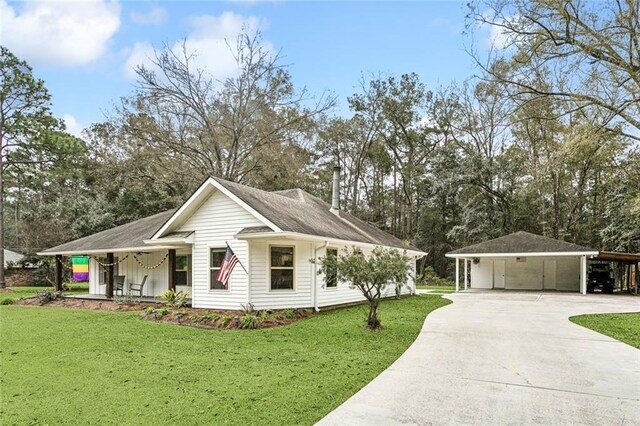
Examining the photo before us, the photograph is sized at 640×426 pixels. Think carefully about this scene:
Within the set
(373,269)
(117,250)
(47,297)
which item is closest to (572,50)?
(373,269)

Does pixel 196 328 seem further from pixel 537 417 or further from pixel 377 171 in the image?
pixel 377 171

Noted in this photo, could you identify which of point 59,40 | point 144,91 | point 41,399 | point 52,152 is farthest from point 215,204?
point 52,152

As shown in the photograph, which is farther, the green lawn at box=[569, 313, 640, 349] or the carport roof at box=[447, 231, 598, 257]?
the carport roof at box=[447, 231, 598, 257]

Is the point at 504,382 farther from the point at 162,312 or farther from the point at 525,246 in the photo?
the point at 525,246

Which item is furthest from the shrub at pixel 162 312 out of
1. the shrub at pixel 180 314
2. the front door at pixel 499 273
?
the front door at pixel 499 273

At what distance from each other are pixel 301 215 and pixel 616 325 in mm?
9388

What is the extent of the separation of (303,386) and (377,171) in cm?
3565

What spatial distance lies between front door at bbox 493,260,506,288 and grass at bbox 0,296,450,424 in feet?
53.7

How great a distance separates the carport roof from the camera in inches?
815

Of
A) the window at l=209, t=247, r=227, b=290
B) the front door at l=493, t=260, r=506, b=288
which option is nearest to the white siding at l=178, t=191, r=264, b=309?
the window at l=209, t=247, r=227, b=290

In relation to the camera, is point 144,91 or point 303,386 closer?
point 303,386

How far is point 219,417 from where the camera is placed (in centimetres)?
456

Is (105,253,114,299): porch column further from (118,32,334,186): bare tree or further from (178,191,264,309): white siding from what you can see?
(118,32,334,186): bare tree

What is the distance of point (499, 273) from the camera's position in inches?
1012
